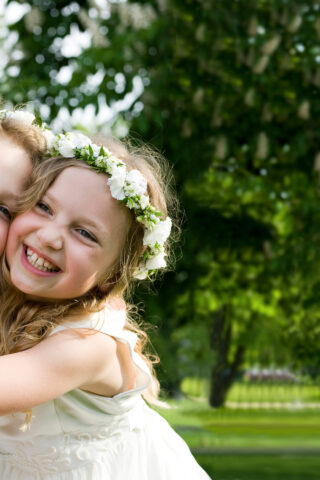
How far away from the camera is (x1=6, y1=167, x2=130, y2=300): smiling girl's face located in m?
1.98

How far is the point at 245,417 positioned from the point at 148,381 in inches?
407

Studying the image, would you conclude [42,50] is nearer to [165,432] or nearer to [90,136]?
[90,136]

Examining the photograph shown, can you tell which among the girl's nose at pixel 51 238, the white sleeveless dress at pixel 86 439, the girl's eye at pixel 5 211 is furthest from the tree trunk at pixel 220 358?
the girl's nose at pixel 51 238

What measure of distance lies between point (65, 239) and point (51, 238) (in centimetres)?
4

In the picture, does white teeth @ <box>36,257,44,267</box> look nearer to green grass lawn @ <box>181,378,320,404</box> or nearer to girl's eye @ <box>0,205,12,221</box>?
girl's eye @ <box>0,205,12,221</box>

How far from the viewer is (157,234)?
86.4 inches

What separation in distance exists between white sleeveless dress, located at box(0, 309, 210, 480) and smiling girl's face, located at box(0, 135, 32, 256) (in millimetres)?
355

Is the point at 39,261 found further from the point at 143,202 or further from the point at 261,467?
the point at 261,467

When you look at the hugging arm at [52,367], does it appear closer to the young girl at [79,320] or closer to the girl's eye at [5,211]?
the young girl at [79,320]

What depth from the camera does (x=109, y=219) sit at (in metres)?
2.07

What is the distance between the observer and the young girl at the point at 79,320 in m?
1.97

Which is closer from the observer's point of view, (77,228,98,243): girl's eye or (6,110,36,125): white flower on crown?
(77,228,98,243): girl's eye

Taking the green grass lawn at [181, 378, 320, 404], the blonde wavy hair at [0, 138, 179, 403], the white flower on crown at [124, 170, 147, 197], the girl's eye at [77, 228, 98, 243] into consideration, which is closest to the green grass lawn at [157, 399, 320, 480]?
the green grass lawn at [181, 378, 320, 404]

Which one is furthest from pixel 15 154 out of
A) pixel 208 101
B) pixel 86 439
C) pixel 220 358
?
pixel 220 358
